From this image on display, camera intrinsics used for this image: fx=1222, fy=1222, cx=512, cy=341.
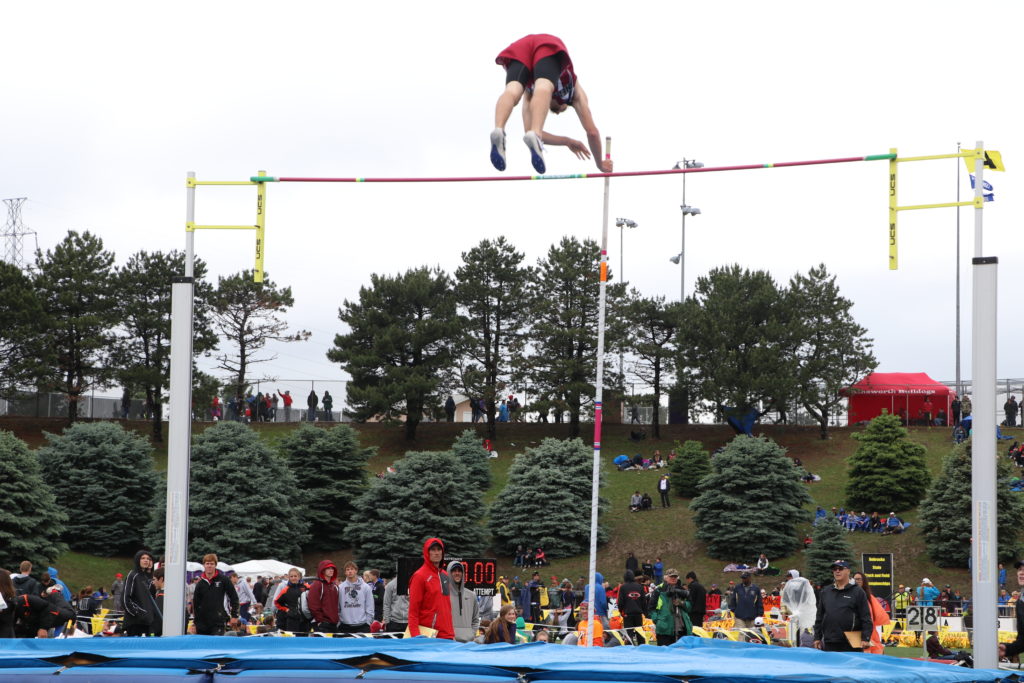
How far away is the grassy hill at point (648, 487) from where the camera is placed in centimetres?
3234

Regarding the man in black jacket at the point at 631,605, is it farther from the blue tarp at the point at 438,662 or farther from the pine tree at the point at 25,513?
the pine tree at the point at 25,513

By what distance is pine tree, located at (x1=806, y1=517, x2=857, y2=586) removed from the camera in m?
29.4

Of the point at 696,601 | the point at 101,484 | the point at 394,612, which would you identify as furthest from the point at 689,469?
the point at 394,612

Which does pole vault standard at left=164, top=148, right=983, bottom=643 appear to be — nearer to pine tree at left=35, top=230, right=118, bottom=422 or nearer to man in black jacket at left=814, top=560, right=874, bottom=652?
man in black jacket at left=814, top=560, right=874, bottom=652

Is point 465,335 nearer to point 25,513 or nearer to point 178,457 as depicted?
point 25,513

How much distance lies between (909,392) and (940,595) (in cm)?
2121

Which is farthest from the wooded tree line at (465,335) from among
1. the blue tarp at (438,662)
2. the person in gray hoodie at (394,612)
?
the blue tarp at (438,662)

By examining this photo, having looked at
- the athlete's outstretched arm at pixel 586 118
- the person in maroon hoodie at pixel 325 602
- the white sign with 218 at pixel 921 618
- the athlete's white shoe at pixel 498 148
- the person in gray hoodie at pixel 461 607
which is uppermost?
the athlete's outstretched arm at pixel 586 118

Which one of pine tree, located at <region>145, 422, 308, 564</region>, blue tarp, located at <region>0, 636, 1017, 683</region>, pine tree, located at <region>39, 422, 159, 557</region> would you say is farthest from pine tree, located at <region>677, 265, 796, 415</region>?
blue tarp, located at <region>0, 636, 1017, 683</region>

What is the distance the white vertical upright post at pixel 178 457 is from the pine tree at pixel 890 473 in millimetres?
28627

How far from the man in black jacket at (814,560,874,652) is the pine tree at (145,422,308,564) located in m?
24.3

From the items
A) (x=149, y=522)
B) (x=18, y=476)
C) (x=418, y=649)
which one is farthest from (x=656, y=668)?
(x=149, y=522)

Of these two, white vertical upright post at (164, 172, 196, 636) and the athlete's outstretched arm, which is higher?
the athlete's outstretched arm

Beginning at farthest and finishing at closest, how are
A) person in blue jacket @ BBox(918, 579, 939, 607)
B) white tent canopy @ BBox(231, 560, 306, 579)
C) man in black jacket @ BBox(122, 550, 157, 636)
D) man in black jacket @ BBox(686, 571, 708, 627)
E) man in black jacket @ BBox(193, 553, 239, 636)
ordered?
person in blue jacket @ BBox(918, 579, 939, 607) → white tent canopy @ BBox(231, 560, 306, 579) → man in black jacket @ BBox(686, 571, 708, 627) → man in black jacket @ BBox(193, 553, 239, 636) → man in black jacket @ BBox(122, 550, 157, 636)
